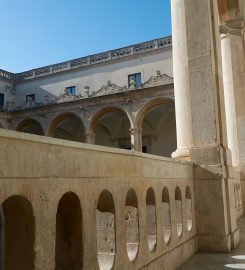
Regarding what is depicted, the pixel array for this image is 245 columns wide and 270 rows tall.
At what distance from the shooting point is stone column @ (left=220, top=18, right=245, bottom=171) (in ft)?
33.1

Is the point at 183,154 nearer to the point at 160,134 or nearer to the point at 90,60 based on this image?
the point at 160,134

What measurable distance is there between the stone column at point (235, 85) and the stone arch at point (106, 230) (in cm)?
796

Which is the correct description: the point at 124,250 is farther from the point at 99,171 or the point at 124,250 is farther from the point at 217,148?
the point at 217,148

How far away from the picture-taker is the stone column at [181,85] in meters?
5.71

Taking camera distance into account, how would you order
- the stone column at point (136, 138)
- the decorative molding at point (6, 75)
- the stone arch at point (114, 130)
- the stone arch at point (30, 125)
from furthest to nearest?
the decorative molding at point (6, 75) < the stone arch at point (114, 130) < the stone arch at point (30, 125) < the stone column at point (136, 138)

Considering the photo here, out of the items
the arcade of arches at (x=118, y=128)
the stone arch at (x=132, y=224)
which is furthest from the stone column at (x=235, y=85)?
the arcade of arches at (x=118, y=128)

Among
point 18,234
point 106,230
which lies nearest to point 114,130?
point 106,230

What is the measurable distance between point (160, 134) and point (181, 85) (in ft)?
58.7

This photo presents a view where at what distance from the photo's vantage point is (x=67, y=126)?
25031 mm

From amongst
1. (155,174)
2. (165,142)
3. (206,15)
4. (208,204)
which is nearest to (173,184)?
(155,174)

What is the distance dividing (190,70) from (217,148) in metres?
1.48

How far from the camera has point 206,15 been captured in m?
5.73

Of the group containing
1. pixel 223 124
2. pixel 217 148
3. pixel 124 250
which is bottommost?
pixel 124 250

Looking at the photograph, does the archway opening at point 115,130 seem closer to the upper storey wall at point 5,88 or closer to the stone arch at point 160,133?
the stone arch at point 160,133
